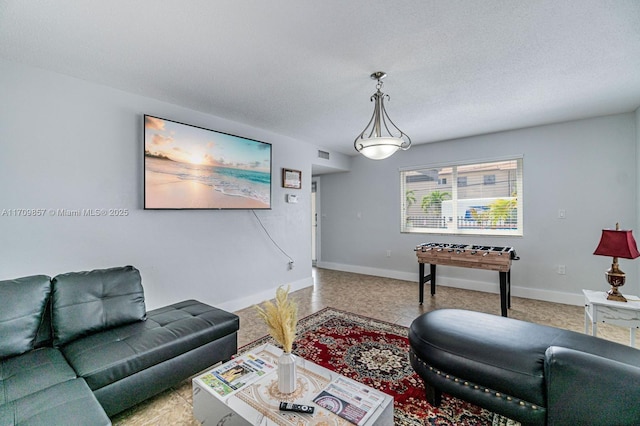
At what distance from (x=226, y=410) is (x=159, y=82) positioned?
266 cm

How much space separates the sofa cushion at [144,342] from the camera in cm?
158

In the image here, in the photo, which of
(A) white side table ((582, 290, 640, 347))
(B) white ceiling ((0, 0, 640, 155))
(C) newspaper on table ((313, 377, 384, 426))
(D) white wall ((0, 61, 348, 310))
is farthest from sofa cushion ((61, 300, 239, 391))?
(A) white side table ((582, 290, 640, 347))

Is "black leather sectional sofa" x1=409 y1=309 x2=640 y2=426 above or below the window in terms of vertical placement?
below

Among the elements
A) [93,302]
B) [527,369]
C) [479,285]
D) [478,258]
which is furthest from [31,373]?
[479,285]

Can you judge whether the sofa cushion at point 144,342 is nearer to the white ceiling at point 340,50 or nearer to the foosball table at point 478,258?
the white ceiling at point 340,50

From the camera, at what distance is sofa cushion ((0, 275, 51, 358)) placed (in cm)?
165

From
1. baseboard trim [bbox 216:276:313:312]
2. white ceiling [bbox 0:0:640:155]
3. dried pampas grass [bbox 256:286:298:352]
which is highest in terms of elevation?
white ceiling [bbox 0:0:640:155]

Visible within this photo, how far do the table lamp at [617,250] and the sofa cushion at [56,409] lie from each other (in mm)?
3487

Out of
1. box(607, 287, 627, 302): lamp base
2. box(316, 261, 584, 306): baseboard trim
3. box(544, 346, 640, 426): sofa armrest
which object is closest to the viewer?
box(544, 346, 640, 426): sofa armrest

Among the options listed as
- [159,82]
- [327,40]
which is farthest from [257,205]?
[327,40]

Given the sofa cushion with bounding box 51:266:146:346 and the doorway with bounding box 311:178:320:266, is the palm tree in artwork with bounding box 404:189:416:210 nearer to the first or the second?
the doorway with bounding box 311:178:320:266

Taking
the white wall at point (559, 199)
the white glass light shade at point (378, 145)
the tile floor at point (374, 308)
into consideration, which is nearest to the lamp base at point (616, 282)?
the tile floor at point (374, 308)

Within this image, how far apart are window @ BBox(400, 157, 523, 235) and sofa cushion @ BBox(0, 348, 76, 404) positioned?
4.77 meters

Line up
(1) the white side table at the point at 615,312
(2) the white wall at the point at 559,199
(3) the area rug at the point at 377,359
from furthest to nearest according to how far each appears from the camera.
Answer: (2) the white wall at the point at 559,199, (1) the white side table at the point at 615,312, (3) the area rug at the point at 377,359
